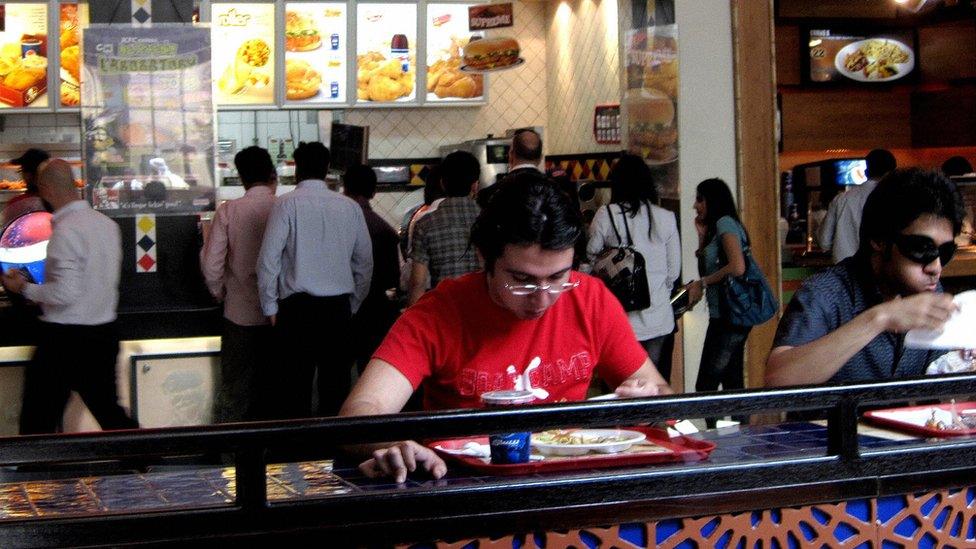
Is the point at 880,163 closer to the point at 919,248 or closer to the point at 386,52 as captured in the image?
the point at 386,52

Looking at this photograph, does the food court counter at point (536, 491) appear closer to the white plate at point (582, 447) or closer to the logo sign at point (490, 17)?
the white plate at point (582, 447)

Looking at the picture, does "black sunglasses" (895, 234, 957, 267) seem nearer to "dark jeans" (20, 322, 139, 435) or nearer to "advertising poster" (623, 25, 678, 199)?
"dark jeans" (20, 322, 139, 435)

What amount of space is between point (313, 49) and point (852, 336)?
768cm

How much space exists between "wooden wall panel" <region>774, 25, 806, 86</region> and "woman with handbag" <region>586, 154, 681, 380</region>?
176 inches

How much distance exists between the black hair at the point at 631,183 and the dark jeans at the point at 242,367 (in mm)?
1895

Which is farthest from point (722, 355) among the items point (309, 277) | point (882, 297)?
point (882, 297)

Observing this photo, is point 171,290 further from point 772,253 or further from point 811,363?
point 811,363

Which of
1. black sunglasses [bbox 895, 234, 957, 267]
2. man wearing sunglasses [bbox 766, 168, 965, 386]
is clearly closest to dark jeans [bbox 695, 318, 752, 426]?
man wearing sunglasses [bbox 766, 168, 965, 386]

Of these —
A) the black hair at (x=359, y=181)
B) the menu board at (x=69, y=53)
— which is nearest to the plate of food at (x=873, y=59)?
the black hair at (x=359, y=181)

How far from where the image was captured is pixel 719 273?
6.19 m

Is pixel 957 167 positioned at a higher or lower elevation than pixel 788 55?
lower

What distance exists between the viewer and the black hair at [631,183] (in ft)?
19.8

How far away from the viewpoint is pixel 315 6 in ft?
32.5

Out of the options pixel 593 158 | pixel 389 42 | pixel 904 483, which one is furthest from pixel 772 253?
pixel 904 483
